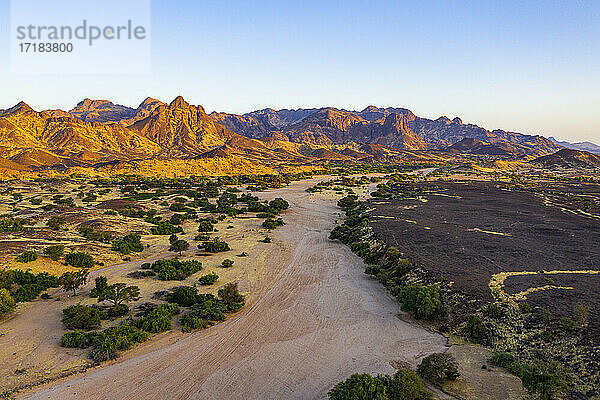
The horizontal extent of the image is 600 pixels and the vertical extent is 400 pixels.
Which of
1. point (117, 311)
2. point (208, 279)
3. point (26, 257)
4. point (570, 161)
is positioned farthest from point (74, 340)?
point (570, 161)

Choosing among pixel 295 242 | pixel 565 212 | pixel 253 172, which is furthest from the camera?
pixel 253 172

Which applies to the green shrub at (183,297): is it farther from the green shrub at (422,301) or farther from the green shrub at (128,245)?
the green shrub at (422,301)

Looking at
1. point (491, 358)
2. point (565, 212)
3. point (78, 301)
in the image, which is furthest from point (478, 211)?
point (78, 301)

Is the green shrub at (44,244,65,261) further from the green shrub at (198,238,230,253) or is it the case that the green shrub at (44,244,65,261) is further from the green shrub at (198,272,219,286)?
the green shrub at (198,272,219,286)

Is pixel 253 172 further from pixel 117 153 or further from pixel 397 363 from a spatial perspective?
pixel 397 363

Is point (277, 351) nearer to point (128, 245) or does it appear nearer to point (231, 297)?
point (231, 297)

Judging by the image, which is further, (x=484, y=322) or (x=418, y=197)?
(x=418, y=197)

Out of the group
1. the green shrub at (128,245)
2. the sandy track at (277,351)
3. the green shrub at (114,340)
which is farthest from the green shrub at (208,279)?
the green shrub at (128,245)

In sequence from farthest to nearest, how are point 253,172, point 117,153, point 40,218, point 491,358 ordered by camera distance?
Answer: point 117,153 < point 253,172 < point 40,218 < point 491,358
